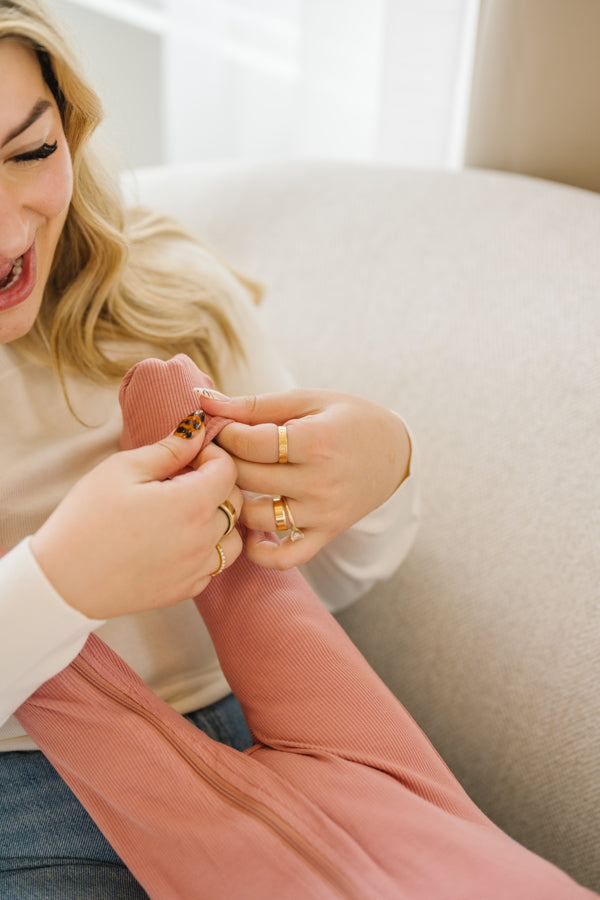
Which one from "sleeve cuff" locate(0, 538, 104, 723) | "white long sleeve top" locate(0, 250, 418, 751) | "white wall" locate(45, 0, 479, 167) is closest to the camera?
"sleeve cuff" locate(0, 538, 104, 723)

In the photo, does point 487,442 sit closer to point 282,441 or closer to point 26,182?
point 282,441

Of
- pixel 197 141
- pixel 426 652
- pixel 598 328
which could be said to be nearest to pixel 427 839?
pixel 426 652

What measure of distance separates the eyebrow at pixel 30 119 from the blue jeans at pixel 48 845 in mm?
469

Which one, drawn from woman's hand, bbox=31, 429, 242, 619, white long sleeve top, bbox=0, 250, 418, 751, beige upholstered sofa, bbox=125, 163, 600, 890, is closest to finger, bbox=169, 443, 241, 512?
woman's hand, bbox=31, 429, 242, 619

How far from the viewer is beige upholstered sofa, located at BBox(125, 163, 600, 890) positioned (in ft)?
2.31

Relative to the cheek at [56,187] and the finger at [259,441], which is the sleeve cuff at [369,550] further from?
the cheek at [56,187]

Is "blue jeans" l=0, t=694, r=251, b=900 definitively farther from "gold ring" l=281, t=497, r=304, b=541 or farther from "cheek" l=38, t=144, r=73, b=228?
"cheek" l=38, t=144, r=73, b=228

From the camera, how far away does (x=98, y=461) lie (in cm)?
73

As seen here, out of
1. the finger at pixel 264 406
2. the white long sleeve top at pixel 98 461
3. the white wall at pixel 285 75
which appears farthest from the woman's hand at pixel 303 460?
the white wall at pixel 285 75

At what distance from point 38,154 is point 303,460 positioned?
12.0 inches

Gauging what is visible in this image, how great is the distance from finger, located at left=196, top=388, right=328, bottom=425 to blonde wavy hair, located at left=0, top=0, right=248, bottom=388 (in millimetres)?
191

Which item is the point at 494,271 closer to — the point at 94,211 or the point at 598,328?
the point at 598,328

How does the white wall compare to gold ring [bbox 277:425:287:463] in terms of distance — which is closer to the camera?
gold ring [bbox 277:425:287:463]

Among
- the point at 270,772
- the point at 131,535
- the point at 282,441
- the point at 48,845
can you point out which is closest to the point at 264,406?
the point at 282,441
